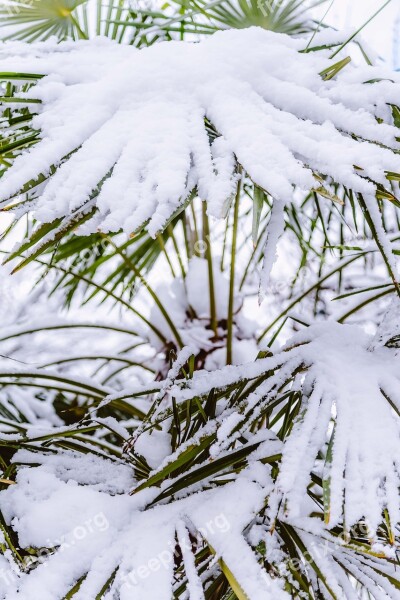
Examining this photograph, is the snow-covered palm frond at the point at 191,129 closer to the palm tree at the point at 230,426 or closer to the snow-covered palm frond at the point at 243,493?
the palm tree at the point at 230,426

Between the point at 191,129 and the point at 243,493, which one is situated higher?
the point at 191,129

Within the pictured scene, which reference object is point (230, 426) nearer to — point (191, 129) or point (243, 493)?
point (243, 493)

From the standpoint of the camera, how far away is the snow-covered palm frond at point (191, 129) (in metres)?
0.48

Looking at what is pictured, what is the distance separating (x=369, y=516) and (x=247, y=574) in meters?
0.14

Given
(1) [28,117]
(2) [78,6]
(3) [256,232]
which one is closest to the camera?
(3) [256,232]

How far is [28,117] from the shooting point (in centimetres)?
60

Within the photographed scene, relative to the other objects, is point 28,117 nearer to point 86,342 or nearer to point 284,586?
point 284,586

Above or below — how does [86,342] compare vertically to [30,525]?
below

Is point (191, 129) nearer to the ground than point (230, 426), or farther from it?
farther from it

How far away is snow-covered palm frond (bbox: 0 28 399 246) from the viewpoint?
1.56ft

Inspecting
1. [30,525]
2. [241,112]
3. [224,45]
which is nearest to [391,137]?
[241,112]

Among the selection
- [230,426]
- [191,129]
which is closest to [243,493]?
[230,426]

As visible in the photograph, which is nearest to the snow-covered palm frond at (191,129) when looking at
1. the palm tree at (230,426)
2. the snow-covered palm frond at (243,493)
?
the palm tree at (230,426)

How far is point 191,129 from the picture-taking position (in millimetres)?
543
